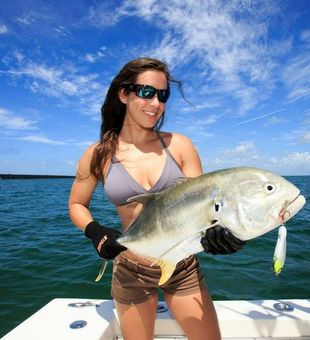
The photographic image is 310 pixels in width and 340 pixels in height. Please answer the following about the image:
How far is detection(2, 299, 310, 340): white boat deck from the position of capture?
131 inches

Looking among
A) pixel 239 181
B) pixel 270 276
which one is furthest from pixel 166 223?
pixel 270 276

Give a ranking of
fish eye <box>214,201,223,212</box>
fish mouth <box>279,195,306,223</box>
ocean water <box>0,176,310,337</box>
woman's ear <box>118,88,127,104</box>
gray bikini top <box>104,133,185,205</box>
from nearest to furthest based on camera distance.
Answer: fish mouth <box>279,195,306,223</box> < fish eye <box>214,201,223,212</box> < gray bikini top <box>104,133,185,205</box> < woman's ear <box>118,88,127,104</box> < ocean water <box>0,176,310,337</box>

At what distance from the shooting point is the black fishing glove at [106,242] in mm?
2764

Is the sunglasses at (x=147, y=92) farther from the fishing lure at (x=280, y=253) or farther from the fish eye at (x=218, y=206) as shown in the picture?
the fishing lure at (x=280, y=253)

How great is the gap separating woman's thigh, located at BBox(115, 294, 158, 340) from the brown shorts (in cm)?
5

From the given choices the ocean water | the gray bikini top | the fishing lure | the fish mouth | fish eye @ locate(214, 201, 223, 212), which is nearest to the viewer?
the fish mouth

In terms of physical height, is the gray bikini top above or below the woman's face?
below

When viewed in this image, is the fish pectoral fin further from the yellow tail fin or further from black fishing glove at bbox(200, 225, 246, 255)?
black fishing glove at bbox(200, 225, 246, 255)

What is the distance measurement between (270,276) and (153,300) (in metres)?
5.03

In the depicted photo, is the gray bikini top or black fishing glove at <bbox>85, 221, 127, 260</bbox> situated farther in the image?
the gray bikini top

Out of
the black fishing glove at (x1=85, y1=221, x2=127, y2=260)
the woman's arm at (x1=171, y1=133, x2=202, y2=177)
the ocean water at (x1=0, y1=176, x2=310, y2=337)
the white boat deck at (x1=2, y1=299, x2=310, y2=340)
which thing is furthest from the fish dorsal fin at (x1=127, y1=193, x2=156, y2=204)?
the ocean water at (x1=0, y1=176, x2=310, y2=337)

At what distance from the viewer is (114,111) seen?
11.7 feet

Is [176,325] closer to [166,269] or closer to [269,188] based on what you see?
[166,269]

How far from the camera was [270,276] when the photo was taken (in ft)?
23.6
